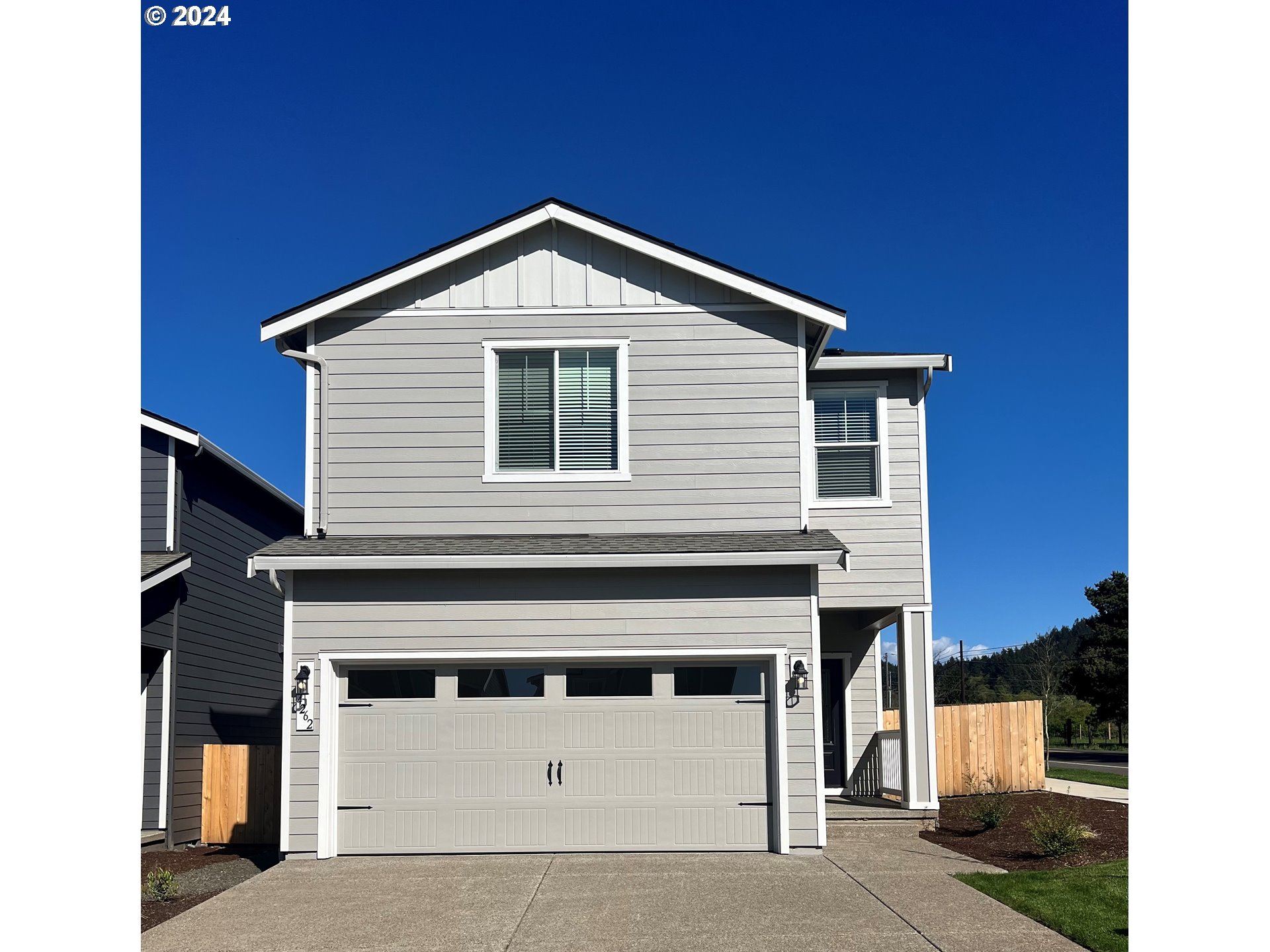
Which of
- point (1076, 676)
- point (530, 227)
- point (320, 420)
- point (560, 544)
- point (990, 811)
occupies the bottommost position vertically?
point (1076, 676)

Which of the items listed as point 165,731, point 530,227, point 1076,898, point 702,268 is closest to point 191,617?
point 165,731

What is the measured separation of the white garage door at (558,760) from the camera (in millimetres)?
Result: 12328

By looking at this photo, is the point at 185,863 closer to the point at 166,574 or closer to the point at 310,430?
the point at 166,574

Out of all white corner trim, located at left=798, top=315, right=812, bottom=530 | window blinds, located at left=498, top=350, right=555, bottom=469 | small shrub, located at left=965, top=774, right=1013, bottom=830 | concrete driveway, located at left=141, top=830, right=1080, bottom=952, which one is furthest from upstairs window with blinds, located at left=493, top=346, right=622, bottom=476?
small shrub, located at left=965, top=774, right=1013, bottom=830

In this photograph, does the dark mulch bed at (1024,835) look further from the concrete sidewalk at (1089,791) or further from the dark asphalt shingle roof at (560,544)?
the dark asphalt shingle roof at (560,544)

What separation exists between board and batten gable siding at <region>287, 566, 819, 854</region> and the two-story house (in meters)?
0.03

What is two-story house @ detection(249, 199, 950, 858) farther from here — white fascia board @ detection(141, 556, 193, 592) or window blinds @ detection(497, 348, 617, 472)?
white fascia board @ detection(141, 556, 193, 592)

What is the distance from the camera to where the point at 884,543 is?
47.3ft

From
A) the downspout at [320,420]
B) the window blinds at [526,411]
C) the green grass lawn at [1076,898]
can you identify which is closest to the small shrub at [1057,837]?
the green grass lawn at [1076,898]

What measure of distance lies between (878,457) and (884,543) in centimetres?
107

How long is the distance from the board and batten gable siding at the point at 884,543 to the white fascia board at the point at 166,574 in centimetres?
777

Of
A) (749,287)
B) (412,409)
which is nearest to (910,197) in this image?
(749,287)
